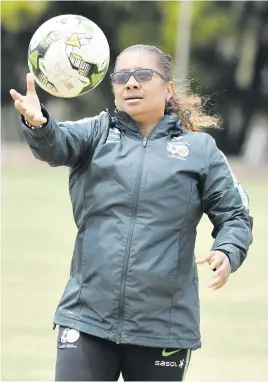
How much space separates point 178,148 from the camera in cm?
448

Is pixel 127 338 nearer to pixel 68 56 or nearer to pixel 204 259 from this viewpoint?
pixel 204 259

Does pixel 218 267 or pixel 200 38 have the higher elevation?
pixel 218 267

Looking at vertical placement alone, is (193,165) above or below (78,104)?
above

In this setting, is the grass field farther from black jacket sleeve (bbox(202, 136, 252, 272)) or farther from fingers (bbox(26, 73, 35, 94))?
fingers (bbox(26, 73, 35, 94))

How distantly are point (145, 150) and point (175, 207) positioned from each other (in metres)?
0.29

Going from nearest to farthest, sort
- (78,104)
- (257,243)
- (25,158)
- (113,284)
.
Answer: (113,284)
(257,243)
(25,158)
(78,104)

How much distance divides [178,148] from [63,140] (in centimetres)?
51

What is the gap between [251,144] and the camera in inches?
1458

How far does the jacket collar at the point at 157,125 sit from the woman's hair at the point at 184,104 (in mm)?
174

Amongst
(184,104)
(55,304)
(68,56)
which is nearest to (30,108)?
(68,56)

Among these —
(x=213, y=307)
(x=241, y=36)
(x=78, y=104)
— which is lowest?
(x=78, y=104)

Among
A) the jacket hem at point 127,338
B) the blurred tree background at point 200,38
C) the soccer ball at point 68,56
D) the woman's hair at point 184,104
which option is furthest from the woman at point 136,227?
the blurred tree background at point 200,38

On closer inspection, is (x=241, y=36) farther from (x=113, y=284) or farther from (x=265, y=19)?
(x=113, y=284)

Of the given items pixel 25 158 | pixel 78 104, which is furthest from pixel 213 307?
pixel 78 104
